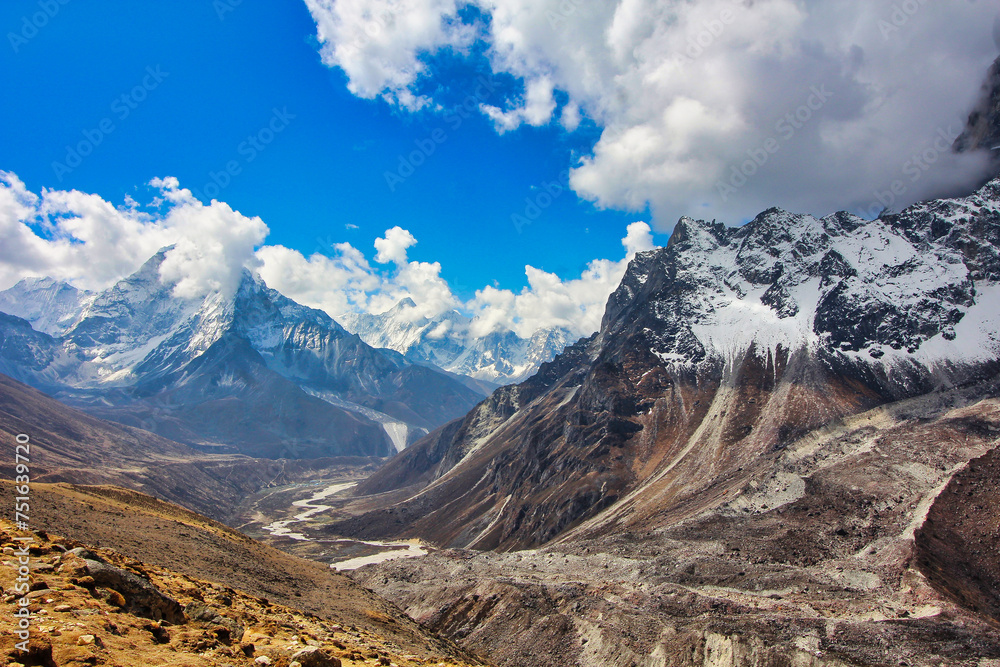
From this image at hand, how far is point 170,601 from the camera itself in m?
25.7

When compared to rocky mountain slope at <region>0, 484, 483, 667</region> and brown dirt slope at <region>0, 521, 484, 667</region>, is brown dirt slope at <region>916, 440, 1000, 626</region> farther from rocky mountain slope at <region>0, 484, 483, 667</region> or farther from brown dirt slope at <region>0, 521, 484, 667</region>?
brown dirt slope at <region>0, 521, 484, 667</region>

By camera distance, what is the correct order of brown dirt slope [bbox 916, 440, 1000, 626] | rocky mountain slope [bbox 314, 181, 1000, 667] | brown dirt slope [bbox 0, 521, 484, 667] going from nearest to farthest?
brown dirt slope [bbox 0, 521, 484, 667], rocky mountain slope [bbox 314, 181, 1000, 667], brown dirt slope [bbox 916, 440, 1000, 626]

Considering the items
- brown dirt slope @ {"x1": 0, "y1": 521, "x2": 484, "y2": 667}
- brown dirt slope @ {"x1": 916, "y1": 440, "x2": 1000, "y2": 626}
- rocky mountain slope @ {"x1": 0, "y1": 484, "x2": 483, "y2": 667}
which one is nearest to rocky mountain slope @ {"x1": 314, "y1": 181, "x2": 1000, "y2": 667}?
brown dirt slope @ {"x1": 916, "y1": 440, "x2": 1000, "y2": 626}

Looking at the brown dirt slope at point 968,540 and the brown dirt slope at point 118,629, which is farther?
the brown dirt slope at point 968,540

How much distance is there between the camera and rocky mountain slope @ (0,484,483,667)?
59.6 feet

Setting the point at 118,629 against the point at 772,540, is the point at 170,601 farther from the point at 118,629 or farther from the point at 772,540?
the point at 772,540

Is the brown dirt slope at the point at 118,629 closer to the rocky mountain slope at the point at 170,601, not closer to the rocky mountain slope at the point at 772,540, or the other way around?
the rocky mountain slope at the point at 170,601

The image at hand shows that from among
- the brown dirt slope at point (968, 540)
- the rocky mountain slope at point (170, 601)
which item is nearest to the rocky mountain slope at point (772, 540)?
the brown dirt slope at point (968, 540)

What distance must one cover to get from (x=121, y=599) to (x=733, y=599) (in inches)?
3002

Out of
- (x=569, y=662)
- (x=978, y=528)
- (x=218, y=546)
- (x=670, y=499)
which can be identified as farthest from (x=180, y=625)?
(x=670, y=499)

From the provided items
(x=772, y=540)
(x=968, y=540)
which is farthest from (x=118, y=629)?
(x=968, y=540)

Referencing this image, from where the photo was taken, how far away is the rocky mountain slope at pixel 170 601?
18164 millimetres

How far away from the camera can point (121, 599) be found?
22.8 meters

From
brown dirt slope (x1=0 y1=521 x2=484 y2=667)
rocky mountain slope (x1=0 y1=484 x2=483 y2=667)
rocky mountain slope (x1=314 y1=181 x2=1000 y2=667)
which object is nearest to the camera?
brown dirt slope (x1=0 y1=521 x2=484 y2=667)
